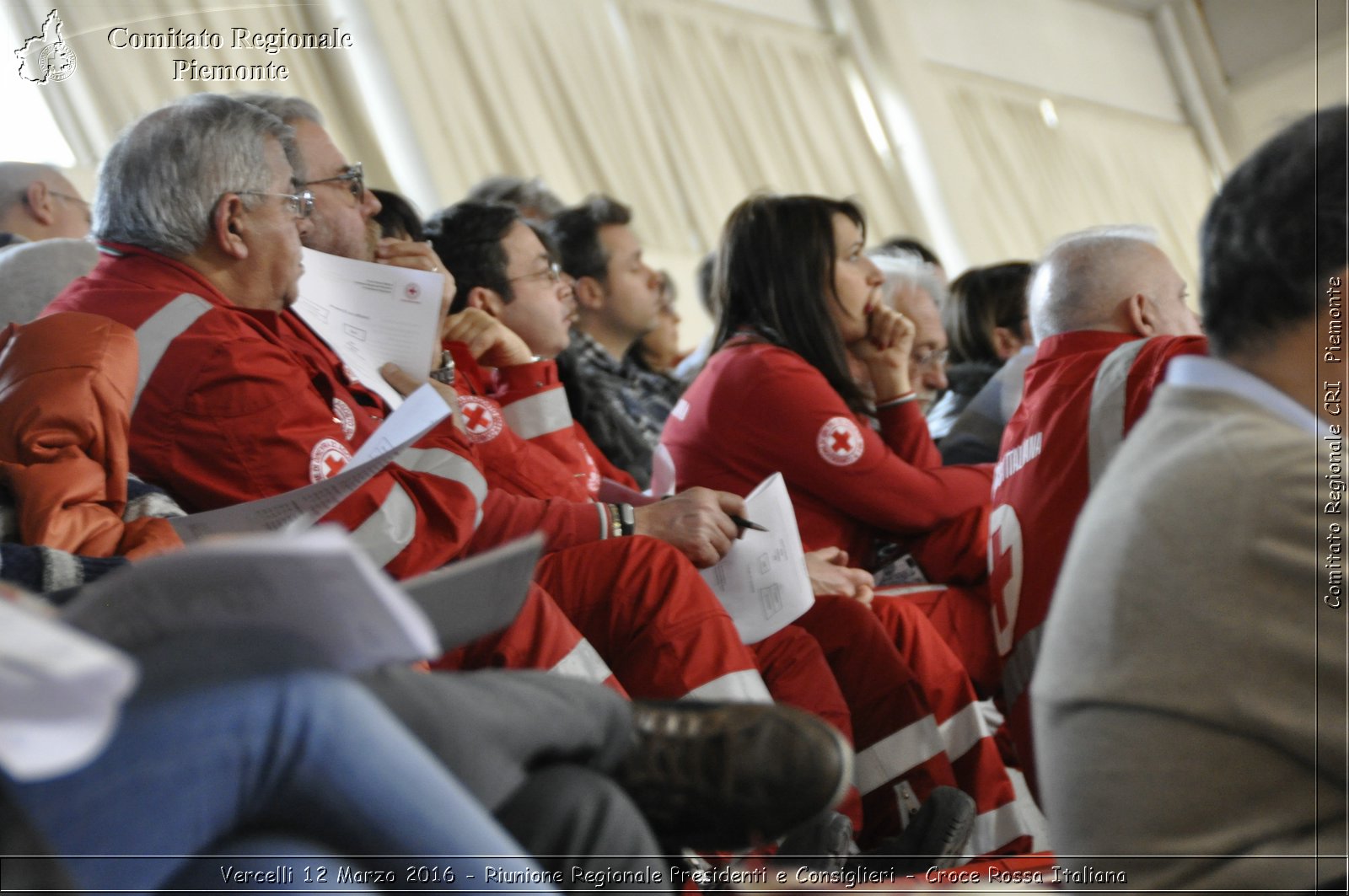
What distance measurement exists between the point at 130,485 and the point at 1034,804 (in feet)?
5.11

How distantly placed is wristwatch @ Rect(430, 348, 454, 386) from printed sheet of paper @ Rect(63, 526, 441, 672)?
5.27 feet

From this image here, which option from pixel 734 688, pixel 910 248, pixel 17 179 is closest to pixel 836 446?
pixel 734 688

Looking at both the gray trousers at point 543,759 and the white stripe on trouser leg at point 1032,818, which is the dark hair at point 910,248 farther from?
the gray trousers at point 543,759

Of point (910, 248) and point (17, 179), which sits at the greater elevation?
point (17, 179)

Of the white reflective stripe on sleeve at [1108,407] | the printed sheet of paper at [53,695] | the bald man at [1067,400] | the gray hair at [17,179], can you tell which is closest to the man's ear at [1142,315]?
the bald man at [1067,400]

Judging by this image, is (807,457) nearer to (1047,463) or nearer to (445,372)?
(1047,463)

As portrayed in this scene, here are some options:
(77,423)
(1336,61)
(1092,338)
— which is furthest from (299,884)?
(1336,61)

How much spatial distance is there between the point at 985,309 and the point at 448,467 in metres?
2.36

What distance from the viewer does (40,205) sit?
3176 mm

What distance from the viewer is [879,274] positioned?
2.90m

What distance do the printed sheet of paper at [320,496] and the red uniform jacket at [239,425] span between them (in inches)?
4.9

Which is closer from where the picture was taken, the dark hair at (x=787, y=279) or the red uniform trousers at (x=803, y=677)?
the red uniform trousers at (x=803, y=677)

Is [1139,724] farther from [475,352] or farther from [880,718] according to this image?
[475,352]

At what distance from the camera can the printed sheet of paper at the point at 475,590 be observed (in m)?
0.93
